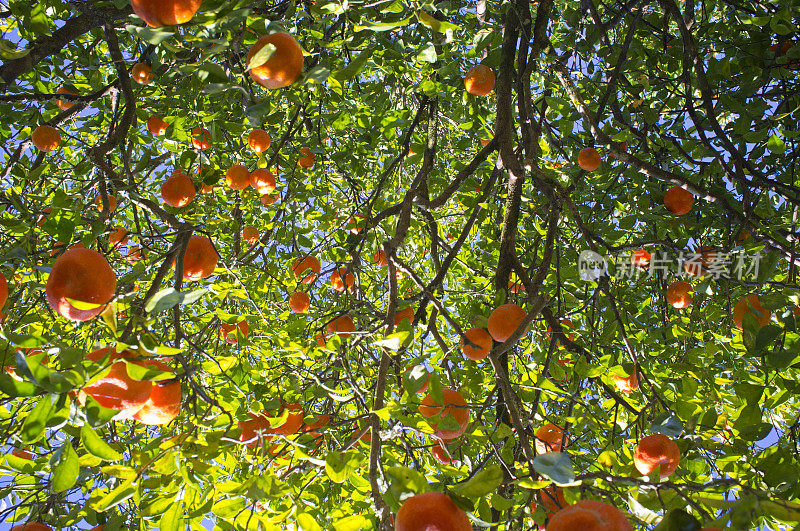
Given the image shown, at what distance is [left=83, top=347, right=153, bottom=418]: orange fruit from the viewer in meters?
1.09

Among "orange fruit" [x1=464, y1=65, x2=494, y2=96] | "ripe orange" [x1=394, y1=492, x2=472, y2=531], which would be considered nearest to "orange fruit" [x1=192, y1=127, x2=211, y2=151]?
"orange fruit" [x1=464, y1=65, x2=494, y2=96]

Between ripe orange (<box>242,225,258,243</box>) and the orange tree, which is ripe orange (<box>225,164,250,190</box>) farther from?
ripe orange (<box>242,225,258,243</box>)

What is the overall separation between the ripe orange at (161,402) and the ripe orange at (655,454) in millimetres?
1206

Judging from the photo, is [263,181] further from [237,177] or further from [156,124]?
[156,124]

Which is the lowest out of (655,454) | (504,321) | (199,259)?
(655,454)

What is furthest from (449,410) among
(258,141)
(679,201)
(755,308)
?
(679,201)

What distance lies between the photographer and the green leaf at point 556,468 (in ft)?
2.61

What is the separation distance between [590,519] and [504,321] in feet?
3.05

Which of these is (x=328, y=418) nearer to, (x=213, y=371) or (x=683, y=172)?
(x=213, y=371)

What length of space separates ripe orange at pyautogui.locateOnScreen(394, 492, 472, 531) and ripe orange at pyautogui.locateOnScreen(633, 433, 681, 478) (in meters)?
0.62

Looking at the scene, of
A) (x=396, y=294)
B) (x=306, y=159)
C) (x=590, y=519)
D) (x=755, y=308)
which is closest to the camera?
(x=590, y=519)

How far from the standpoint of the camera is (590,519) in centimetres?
83

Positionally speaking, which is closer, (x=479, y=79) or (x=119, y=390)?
(x=119, y=390)

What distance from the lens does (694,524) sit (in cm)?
73
